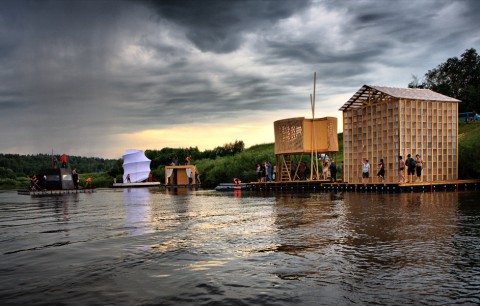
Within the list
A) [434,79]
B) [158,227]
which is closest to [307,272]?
[158,227]

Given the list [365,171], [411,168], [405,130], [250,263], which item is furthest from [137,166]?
[250,263]

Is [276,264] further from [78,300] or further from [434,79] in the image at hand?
[434,79]

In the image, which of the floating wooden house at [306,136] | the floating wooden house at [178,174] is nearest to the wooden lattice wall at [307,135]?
the floating wooden house at [306,136]

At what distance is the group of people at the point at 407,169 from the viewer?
26125 mm

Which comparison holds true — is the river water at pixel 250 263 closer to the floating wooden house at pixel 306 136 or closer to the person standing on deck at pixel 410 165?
the person standing on deck at pixel 410 165

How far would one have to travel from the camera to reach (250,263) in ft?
24.6

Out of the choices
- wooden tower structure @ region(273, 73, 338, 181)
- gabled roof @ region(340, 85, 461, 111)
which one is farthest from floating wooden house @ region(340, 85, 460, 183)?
wooden tower structure @ region(273, 73, 338, 181)

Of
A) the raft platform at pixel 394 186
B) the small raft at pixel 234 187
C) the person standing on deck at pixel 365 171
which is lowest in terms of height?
the small raft at pixel 234 187

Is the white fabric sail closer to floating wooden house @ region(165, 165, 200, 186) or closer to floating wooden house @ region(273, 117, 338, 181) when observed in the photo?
floating wooden house @ region(165, 165, 200, 186)

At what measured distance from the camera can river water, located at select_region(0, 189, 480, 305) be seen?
5676mm

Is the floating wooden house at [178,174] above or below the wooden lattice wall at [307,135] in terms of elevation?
below

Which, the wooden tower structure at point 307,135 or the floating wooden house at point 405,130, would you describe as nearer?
the floating wooden house at point 405,130

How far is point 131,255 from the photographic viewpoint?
8.41 meters

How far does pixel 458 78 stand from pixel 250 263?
75.7m
